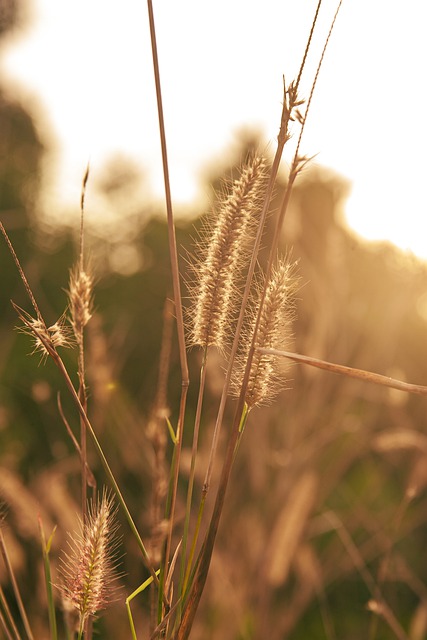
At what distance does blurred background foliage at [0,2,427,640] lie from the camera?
1.79 metres

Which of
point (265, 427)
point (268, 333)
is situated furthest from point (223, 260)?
point (265, 427)

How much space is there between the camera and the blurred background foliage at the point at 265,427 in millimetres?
1791

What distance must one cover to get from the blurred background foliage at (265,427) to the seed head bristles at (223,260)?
0.06 metres

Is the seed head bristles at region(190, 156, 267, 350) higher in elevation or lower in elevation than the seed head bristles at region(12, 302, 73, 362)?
higher

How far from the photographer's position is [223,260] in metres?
0.72

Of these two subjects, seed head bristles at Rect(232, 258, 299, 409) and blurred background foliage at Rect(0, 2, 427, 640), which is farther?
blurred background foliage at Rect(0, 2, 427, 640)

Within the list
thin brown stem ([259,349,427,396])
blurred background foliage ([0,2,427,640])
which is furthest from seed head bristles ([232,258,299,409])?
blurred background foliage ([0,2,427,640])

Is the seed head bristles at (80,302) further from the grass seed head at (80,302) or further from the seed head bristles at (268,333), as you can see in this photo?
the seed head bristles at (268,333)

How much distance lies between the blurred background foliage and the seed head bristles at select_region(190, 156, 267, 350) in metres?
0.06

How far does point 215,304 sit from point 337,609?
2.39 meters

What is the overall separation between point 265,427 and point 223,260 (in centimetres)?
159

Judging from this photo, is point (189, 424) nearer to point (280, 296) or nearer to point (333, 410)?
point (333, 410)

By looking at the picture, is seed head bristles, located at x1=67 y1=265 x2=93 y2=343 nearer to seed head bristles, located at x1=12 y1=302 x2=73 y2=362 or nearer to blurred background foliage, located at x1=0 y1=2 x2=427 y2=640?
seed head bristles, located at x1=12 y1=302 x2=73 y2=362

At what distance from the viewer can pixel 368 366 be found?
99.4 inches
